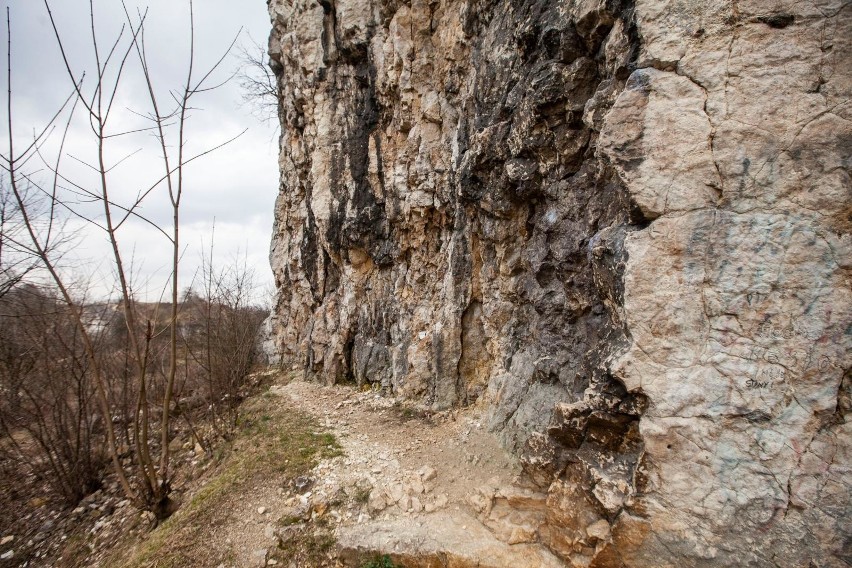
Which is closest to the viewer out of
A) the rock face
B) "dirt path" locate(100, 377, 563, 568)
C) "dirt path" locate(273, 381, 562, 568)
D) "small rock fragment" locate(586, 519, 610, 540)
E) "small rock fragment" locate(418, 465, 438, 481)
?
the rock face

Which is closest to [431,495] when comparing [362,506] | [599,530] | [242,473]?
[362,506]

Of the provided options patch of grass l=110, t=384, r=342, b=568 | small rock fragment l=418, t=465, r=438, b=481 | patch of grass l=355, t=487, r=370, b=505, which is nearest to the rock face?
small rock fragment l=418, t=465, r=438, b=481

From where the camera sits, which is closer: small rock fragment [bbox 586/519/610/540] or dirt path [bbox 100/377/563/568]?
small rock fragment [bbox 586/519/610/540]

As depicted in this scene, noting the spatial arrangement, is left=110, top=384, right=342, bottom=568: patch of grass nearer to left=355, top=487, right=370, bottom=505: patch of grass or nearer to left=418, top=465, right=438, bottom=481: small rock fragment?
left=355, top=487, right=370, bottom=505: patch of grass

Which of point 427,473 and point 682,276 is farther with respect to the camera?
point 427,473

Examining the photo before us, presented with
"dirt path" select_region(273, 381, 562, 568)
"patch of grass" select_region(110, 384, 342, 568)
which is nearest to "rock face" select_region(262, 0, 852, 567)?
"dirt path" select_region(273, 381, 562, 568)

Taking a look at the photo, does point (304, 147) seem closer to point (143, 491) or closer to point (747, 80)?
point (143, 491)

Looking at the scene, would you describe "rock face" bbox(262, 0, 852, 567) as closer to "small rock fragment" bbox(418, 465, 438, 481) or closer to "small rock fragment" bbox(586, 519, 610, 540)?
"small rock fragment" bbox(586, 519, 610, 540)

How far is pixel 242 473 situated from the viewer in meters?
5.41

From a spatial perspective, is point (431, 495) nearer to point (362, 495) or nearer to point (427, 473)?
point (427, 473)

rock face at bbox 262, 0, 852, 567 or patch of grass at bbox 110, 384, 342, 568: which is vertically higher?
rock face at bbox 262, 0, 852, 567

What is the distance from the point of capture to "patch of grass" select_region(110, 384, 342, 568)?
4109mm

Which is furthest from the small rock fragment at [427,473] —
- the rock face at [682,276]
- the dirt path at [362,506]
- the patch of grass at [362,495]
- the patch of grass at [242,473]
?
the patch of grass at [242,473]

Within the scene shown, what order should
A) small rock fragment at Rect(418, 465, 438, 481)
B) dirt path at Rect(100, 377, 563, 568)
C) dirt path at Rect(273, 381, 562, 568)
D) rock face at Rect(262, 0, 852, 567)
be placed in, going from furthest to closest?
small rock fragment at Rect(418, 465, 438, 481) → dirt path at Rect(100, 377, 563, 568) → dirt path at Rect(273, 381, 562, 568) → rock face at Rect(262, 0, 852, 567)
